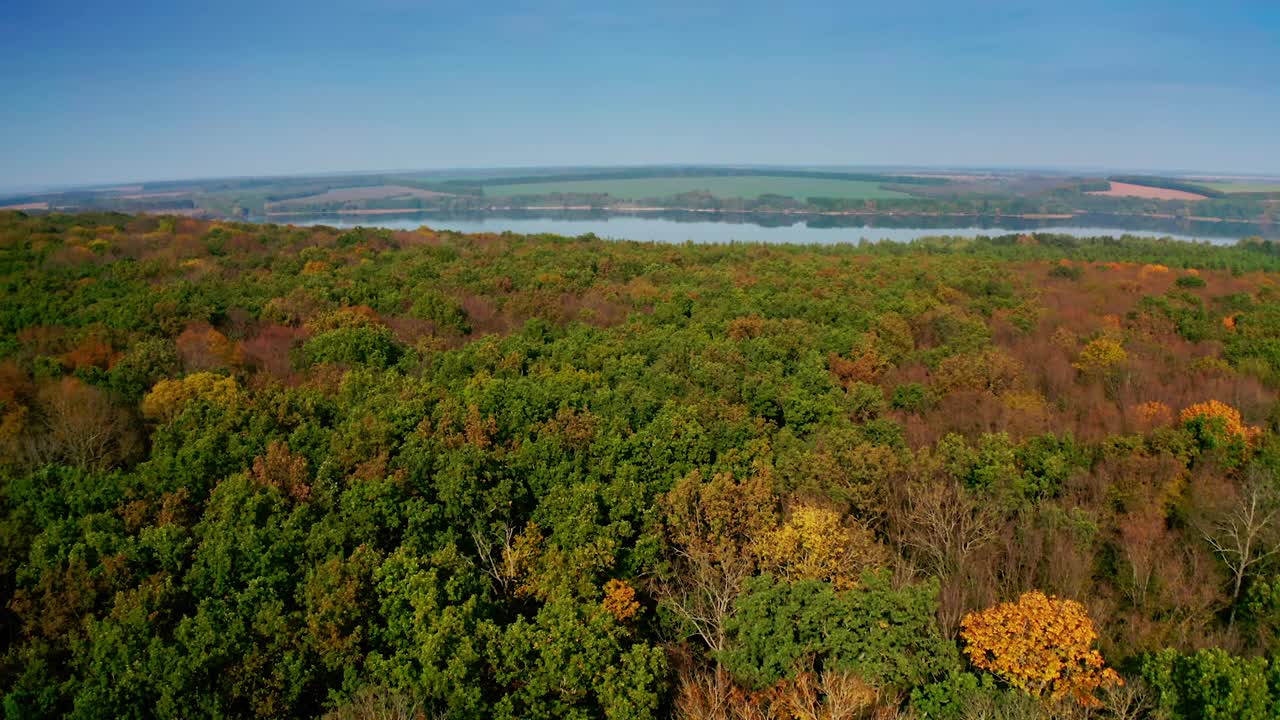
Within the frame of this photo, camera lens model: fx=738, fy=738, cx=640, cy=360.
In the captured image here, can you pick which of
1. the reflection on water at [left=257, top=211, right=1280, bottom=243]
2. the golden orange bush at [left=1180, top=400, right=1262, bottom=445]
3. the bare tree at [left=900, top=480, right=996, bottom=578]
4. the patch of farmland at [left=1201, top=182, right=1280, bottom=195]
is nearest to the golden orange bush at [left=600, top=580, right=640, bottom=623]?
the bare tree at [left=900, top=480, right=996, bottom=578]

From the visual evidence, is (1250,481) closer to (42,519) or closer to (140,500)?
(140,500)

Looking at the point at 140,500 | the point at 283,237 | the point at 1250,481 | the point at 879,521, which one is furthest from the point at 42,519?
the point at 283,237

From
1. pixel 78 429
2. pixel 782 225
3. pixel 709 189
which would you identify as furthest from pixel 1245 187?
pixel 78 429

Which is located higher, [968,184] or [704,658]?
[968,184]

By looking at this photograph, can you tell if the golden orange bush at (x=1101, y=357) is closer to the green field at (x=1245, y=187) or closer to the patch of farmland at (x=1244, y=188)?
the patch of farmland at (x=1244, y=188)

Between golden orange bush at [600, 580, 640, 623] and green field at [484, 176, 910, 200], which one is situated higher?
green field at [484, 176, 910, 200]

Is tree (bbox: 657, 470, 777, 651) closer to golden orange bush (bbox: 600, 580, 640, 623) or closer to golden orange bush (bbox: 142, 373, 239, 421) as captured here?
golden orange bush (bbox: 600, 580, 640, 623)

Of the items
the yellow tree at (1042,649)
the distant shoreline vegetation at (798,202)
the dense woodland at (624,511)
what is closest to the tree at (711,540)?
the dense woodland at (624,511)
